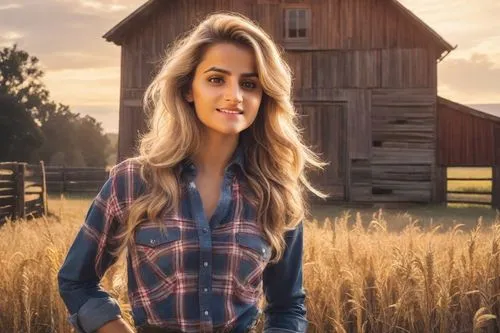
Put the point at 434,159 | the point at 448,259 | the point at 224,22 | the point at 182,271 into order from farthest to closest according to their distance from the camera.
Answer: the point at 434,159 < the point at 448,259 < the point at 224,22 < the point at 182,271

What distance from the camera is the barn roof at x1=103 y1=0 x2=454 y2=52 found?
18.6 m

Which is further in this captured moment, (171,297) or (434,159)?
(434,159)

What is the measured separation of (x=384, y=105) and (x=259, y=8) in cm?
439

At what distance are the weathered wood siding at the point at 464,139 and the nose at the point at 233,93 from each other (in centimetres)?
1776

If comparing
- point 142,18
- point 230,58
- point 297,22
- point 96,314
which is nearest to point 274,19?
point 297,22

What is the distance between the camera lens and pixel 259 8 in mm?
19594

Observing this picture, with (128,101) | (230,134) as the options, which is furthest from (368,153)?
(230,134)

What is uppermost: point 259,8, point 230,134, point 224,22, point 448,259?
point 259,8

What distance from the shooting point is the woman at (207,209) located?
2.19 meters

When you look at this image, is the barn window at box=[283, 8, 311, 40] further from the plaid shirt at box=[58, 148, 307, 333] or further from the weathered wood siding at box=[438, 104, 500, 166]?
the plaid shirt at box=[58, 148, 307, 333]

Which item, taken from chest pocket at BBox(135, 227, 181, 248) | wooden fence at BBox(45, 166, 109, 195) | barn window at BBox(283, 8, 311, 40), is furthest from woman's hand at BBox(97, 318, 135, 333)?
wooden fence at BBox(45, 166, 109, 195)

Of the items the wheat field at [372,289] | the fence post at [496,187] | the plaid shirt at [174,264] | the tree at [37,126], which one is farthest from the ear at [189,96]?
the tree at [37,126]

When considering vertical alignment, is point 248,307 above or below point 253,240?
below

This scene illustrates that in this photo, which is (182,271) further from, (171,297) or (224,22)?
(224,22)
